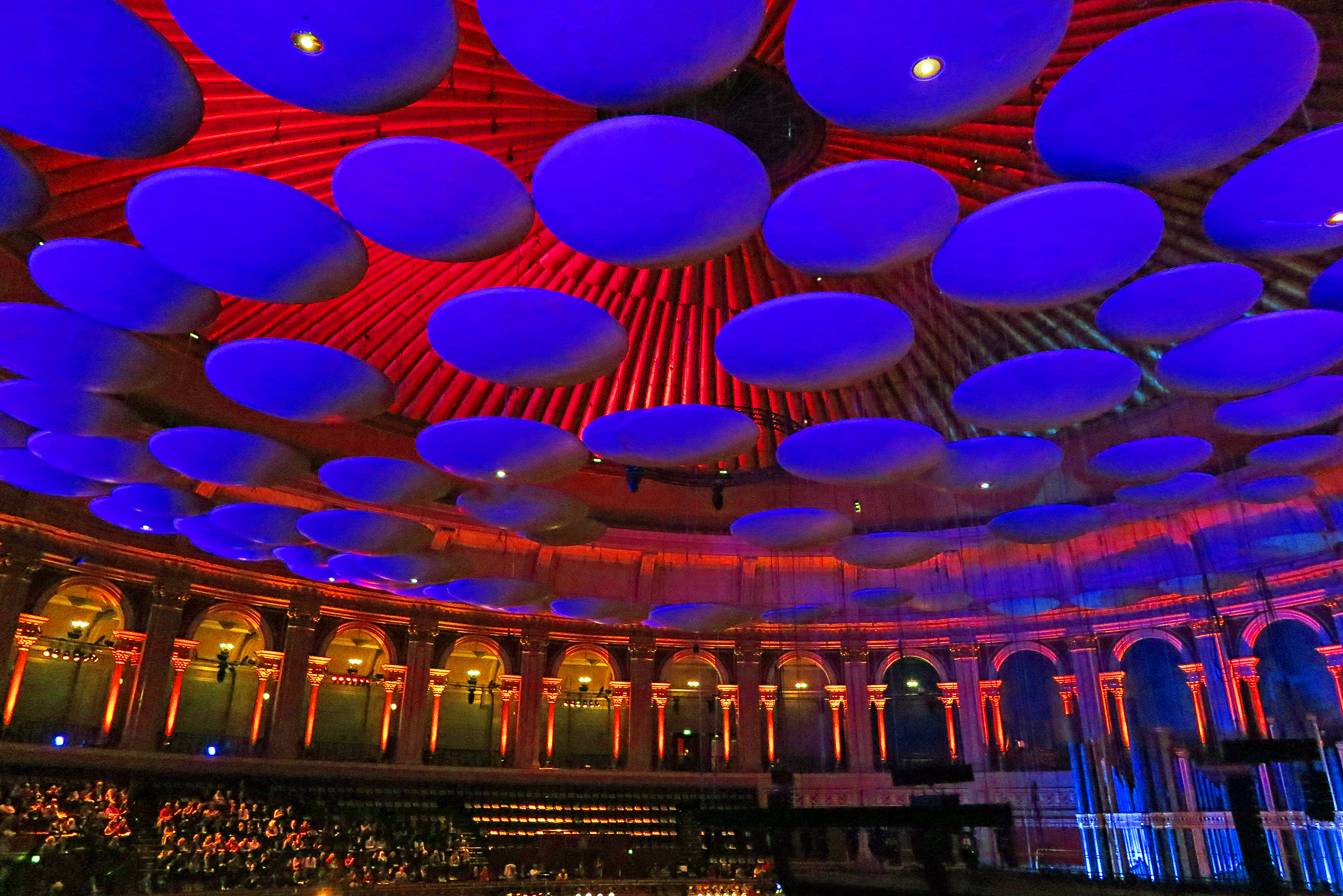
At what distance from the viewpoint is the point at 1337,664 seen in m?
17.7

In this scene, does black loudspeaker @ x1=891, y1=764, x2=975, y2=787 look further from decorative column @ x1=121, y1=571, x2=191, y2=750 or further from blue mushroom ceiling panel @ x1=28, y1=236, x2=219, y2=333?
decorative column @ x1=121, y1=571, x2=191, y2=750

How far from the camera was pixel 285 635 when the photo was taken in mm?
A: 20531

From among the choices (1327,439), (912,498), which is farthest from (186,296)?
(912,498)

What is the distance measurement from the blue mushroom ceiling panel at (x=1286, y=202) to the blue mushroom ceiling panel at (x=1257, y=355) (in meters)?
0.80

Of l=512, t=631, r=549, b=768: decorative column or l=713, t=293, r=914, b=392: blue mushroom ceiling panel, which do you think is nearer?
l=713, t=293, r=914, b=392: blue mushroom ceiling panel

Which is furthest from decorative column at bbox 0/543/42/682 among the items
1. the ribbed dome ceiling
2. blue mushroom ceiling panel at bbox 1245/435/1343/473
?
blue mushroom ceiling panel at bbox 1245/435/1343/473

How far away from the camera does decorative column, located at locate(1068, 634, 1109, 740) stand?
69.5ft

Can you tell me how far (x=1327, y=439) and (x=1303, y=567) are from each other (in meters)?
8.59

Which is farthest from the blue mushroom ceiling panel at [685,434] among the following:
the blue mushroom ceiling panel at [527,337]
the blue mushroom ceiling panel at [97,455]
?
the blue mushroom ceiling panel at [97,455]

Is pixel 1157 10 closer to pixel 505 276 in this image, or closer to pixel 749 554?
pixel 505 276

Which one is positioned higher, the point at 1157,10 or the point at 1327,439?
the point at 1157,10

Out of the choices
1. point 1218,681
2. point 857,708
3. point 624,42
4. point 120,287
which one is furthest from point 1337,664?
point 120,287

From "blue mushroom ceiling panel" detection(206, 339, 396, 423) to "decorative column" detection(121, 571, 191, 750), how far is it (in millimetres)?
11774

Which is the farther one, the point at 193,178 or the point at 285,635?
the point at 285,635
